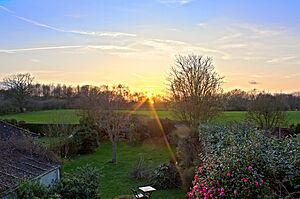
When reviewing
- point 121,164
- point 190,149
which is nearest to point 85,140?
point 121,164

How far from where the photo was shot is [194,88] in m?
22.6

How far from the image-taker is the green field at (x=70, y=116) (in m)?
23.1

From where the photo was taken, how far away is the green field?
23103mm

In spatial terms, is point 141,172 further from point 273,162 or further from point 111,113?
point 273,162

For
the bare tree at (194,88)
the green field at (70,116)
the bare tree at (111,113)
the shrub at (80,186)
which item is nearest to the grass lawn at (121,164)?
the bare tree at (111,113)

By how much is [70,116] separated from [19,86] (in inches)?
454

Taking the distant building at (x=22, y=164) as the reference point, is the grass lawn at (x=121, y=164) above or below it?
below

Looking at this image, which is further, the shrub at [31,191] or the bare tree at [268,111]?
the bare tree at [268,111]

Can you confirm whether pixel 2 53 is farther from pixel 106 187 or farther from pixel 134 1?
pixel 134 1

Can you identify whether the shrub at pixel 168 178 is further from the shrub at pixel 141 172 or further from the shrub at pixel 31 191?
the shrub at pixel 31 191

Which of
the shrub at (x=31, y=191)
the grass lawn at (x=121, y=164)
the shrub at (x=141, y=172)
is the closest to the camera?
the shrub at (x=31, y=191)

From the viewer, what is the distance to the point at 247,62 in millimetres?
18109

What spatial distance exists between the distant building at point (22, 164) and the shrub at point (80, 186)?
0.89 m

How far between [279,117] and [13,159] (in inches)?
631
